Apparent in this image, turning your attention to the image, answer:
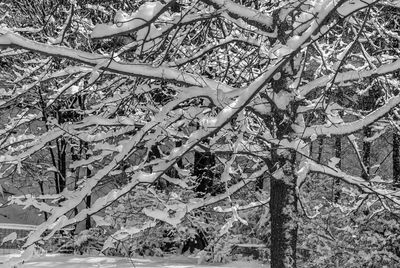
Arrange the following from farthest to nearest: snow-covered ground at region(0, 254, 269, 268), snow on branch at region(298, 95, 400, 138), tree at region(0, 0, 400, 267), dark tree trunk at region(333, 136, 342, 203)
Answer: dark tree trunk at region(333, 136, 342, 203) < snow-covered ground at region(0, 254, 269, 268) < snow on branch at region(298, 95, 400, 138) < tree at region(0, 0, 400, 267)

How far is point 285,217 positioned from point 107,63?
2838mm

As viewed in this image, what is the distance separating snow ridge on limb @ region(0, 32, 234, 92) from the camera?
13.3 ft

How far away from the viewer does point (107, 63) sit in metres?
4.56

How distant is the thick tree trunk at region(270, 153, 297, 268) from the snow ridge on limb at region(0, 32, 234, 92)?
4.33ft

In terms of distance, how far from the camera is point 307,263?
10.9 m

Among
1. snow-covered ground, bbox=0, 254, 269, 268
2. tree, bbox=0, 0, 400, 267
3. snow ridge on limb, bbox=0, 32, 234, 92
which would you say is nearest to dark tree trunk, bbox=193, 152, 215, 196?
snow-covered ground, bbox=0, 254, 269, 268

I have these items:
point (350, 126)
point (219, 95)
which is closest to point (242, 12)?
point (219, 95)

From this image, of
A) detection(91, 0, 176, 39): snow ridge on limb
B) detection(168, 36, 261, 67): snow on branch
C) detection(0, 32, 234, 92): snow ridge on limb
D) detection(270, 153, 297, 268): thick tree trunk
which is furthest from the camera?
detection(270, 153, 297, 268): thick tree trunk

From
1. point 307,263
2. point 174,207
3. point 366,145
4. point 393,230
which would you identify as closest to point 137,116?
point 174,207

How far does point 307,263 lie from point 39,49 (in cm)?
826

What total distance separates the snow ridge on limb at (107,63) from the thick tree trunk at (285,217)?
1320mm

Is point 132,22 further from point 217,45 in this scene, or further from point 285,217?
point 285,217

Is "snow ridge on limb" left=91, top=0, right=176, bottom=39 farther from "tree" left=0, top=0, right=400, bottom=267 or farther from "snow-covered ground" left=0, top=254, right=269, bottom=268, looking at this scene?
"snow-covered ground" left=0, top=254, right=269, bottom=268

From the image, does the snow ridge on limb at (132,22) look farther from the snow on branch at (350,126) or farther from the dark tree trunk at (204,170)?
the dark tree trunk at (204,170)
